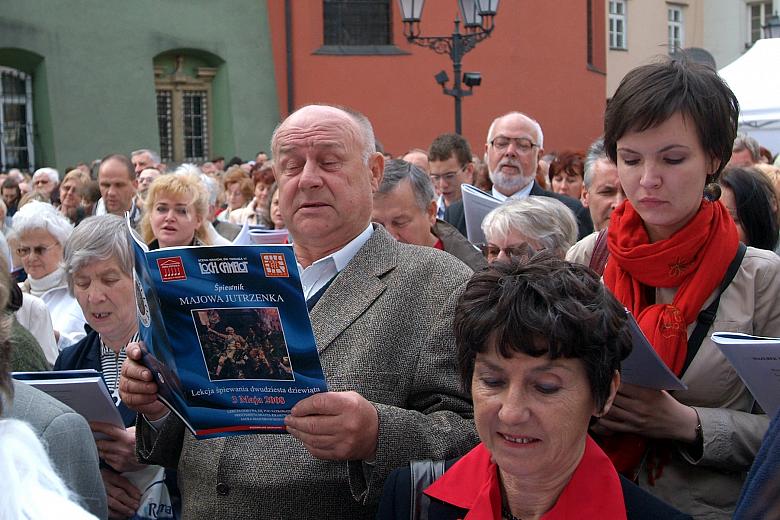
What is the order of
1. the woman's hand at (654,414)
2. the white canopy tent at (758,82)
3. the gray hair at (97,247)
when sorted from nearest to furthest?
the woman's hand at (654,414), the gray hair at (97,247), the white canopy tent at (758,82)

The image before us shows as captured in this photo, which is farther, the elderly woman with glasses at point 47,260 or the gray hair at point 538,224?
the elderly woman with glasses at point 47,260

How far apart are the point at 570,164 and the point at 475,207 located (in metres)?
1.74

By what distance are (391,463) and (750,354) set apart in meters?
0.96

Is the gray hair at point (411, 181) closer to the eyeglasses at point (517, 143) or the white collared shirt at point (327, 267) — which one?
the eyeglasses at point (517, 143)

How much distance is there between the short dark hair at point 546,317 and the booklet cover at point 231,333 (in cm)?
40

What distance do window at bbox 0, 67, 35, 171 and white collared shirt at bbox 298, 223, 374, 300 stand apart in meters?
20.0

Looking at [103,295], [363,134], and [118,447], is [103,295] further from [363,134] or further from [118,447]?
[363,134]

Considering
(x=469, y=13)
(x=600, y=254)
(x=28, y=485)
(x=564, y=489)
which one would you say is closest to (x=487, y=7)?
(x=469, y=13)

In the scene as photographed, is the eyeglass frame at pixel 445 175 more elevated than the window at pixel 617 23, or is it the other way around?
the window at pixel 617 23

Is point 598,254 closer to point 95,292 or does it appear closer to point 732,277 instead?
point 732,277

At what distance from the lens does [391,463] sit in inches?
112

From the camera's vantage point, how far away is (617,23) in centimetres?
3419

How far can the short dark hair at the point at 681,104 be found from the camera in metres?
2.93

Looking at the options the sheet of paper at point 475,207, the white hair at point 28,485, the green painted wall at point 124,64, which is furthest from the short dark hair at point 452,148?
the green painted wall at point 124,64
